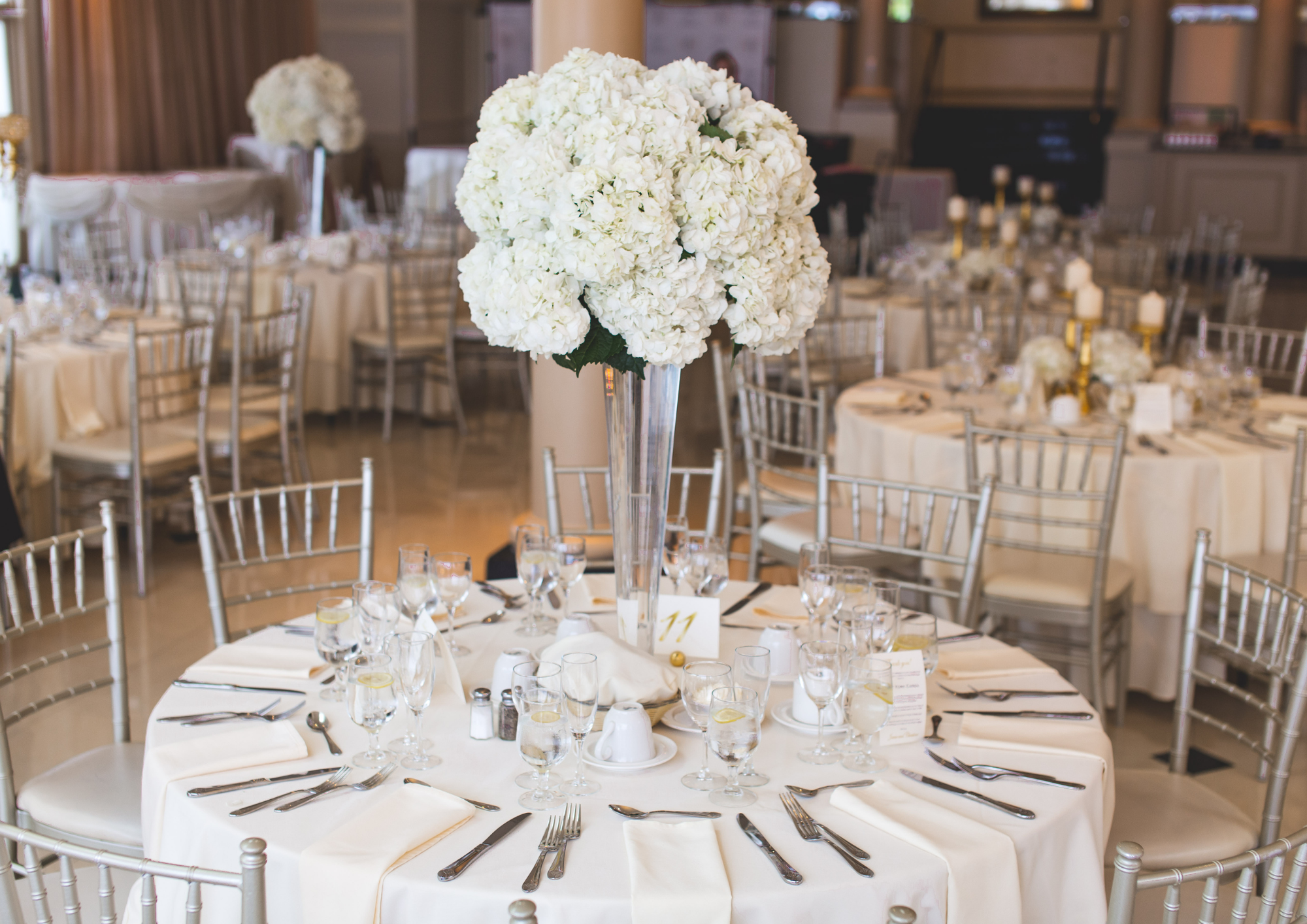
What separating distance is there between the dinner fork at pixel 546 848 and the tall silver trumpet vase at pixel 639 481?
0.55m

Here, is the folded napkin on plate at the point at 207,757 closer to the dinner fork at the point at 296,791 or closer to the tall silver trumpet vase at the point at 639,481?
the dinner fork at the point at 296,791

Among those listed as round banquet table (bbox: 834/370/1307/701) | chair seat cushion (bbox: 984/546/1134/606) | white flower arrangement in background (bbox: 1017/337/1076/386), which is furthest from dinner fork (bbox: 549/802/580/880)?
white flower arrangement in background (bbox: 1017/337/1076/386)

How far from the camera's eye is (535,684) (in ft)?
5.36

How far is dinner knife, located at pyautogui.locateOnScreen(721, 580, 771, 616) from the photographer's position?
2.49 metres

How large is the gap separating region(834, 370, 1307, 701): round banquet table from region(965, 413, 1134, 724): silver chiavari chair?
77 millimetres

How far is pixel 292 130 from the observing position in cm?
757

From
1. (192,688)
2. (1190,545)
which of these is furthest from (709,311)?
(1190,545)

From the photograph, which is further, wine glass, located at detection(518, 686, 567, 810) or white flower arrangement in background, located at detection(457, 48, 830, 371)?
white flower arrangement in background, located at detection(457, 48, 830, 371)

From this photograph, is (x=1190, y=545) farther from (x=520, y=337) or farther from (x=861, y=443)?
(x=520, y=337)

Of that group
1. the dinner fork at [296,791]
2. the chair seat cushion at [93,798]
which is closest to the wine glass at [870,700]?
the dinner fork at [296,791]

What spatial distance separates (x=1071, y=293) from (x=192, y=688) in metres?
4.40

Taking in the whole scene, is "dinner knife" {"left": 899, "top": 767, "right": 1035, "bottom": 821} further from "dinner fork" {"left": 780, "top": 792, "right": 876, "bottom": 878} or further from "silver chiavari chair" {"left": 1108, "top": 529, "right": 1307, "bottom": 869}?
"silver chiavari chair" {"left": 1108, "top": 529, "right": 1307, "bottom": 869}

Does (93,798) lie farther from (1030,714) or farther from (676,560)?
(1030,714)

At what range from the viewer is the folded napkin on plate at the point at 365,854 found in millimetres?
1475
